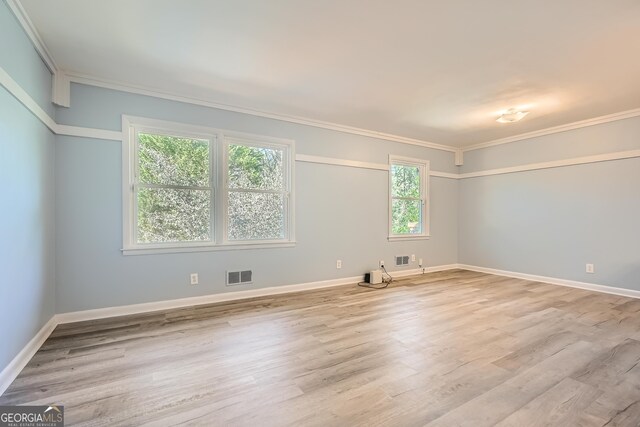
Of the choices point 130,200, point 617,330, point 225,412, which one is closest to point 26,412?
point 225,412

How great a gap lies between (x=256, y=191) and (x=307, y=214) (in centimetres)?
84

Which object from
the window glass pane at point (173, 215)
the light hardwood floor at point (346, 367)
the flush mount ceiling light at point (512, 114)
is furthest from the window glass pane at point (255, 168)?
the flush mount ceiling light at point (512, 114)

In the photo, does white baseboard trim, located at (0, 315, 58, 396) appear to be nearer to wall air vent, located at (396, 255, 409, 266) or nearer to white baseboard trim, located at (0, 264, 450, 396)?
white baseboard trim, located at (0, 264, 450, 396)

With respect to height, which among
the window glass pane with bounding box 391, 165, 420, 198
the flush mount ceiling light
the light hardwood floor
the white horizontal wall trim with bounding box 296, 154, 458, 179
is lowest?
the light hardwood floor

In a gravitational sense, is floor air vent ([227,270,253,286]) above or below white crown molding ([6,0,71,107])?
below

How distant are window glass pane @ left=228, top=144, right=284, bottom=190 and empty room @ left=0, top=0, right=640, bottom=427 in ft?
0.10

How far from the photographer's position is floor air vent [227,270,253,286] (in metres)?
3.83

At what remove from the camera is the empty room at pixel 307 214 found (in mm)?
1928

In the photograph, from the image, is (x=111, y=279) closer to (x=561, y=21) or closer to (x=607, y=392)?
(x=607, y=392)

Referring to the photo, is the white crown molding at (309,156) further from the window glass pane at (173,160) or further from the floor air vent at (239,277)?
the floor air vent at (239,277)

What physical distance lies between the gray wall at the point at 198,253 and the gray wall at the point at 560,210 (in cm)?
113

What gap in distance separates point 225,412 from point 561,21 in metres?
3.49

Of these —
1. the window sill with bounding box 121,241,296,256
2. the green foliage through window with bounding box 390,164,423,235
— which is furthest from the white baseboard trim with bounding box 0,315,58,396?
the green foliage through window with bounding box 390,164,423,235

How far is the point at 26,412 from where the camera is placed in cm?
167
